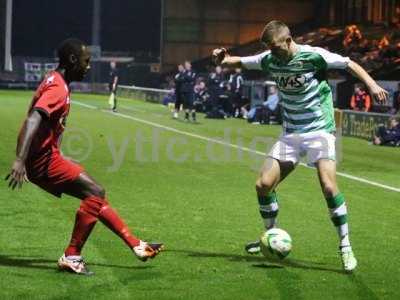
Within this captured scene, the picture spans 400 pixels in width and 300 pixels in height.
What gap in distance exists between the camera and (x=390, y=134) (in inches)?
984

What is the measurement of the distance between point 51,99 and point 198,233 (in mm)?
3175

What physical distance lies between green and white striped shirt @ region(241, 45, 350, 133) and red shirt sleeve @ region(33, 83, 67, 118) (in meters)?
2.00

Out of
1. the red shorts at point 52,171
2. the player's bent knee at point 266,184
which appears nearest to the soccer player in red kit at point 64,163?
the red shorts at point 52,171

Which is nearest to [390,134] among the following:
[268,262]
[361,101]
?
[361,101]

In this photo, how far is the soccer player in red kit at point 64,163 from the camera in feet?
24.7

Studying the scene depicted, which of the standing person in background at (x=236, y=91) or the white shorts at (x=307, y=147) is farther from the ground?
the white shorts at (x=307, y=147)

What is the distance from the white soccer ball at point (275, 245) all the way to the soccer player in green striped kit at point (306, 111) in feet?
1.32

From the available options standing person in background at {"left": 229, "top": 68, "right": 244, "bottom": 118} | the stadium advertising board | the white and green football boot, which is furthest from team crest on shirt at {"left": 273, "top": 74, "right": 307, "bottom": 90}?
standing person in background at {"left": 229, "top": 68, "right": 244, "bottom": 118}

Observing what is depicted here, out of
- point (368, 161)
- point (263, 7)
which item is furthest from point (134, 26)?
point (368, 161)

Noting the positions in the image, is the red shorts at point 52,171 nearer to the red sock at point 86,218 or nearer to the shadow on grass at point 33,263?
the red sock at point 86,218

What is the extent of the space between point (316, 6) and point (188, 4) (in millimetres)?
8104

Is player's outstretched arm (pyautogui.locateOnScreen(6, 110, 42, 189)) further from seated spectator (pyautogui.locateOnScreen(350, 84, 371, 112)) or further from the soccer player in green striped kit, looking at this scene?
seated spectator (pyautogui.locateOnScreen(350, 84, 371, 112))

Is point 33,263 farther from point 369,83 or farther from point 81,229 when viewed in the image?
point 369,83

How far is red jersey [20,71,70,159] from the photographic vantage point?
24.5ft
